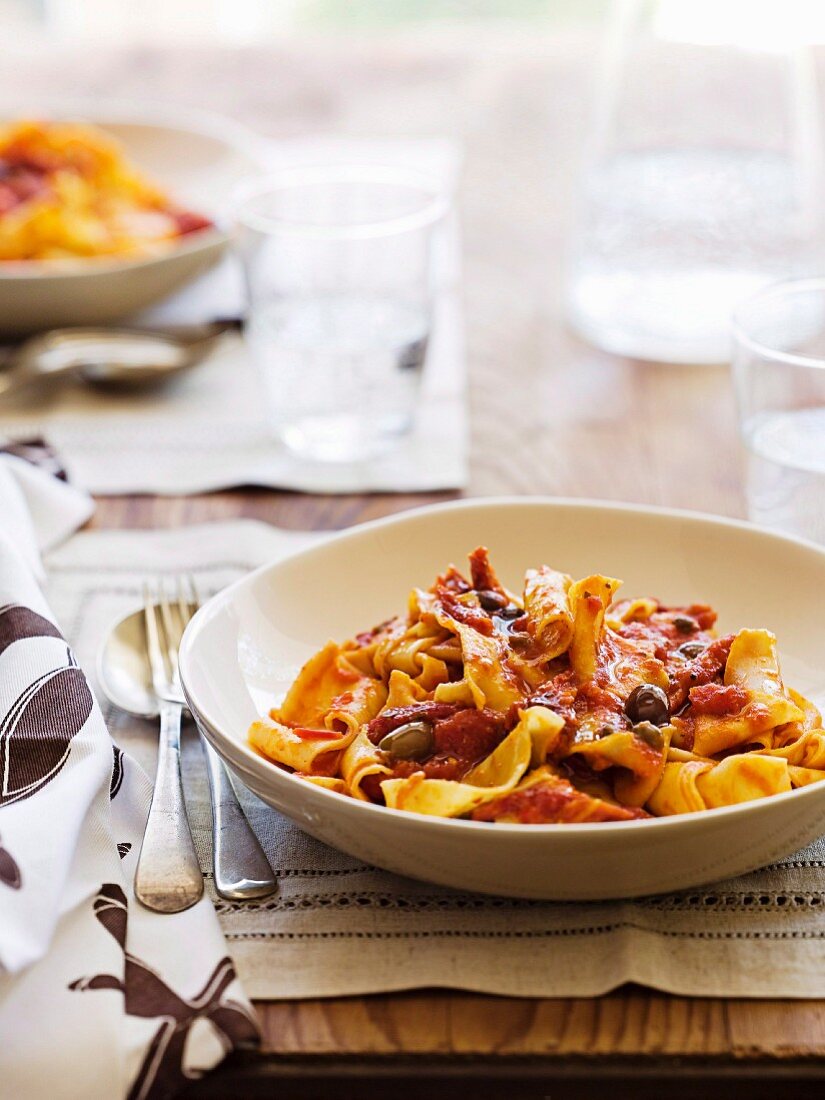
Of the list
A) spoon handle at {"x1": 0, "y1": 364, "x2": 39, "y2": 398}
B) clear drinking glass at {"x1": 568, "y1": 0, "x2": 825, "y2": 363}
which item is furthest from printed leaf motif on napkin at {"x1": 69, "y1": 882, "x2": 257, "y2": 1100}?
clear drinking glass at {"x1": 568, "y1": 0, "x2": 825, "y2": 363}

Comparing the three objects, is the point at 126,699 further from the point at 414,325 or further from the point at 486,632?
the point at 414,325

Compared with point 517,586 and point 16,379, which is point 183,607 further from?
point 16,379

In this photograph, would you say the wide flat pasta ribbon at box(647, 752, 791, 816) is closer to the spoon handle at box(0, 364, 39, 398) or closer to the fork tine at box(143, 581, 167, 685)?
the fork tine at box(143, 581, 167, 685)

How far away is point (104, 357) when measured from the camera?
6.88 feet

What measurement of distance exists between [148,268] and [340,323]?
394mm

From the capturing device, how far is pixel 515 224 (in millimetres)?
2795

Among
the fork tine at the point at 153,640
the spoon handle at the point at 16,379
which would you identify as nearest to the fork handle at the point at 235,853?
the fork tine at the point at 153,640

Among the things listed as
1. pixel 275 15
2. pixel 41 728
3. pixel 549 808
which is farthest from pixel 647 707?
pixel 275 15

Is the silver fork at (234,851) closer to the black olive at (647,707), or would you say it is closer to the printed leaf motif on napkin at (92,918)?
the printed leaf motif on napkin at (92,918)

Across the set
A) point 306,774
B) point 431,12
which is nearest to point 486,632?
point 306,774

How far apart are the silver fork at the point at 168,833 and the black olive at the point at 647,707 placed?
1.15ft

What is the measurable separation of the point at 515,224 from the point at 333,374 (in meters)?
1.07

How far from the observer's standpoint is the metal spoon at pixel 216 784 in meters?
1.06

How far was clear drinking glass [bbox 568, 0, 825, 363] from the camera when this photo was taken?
213 cm
